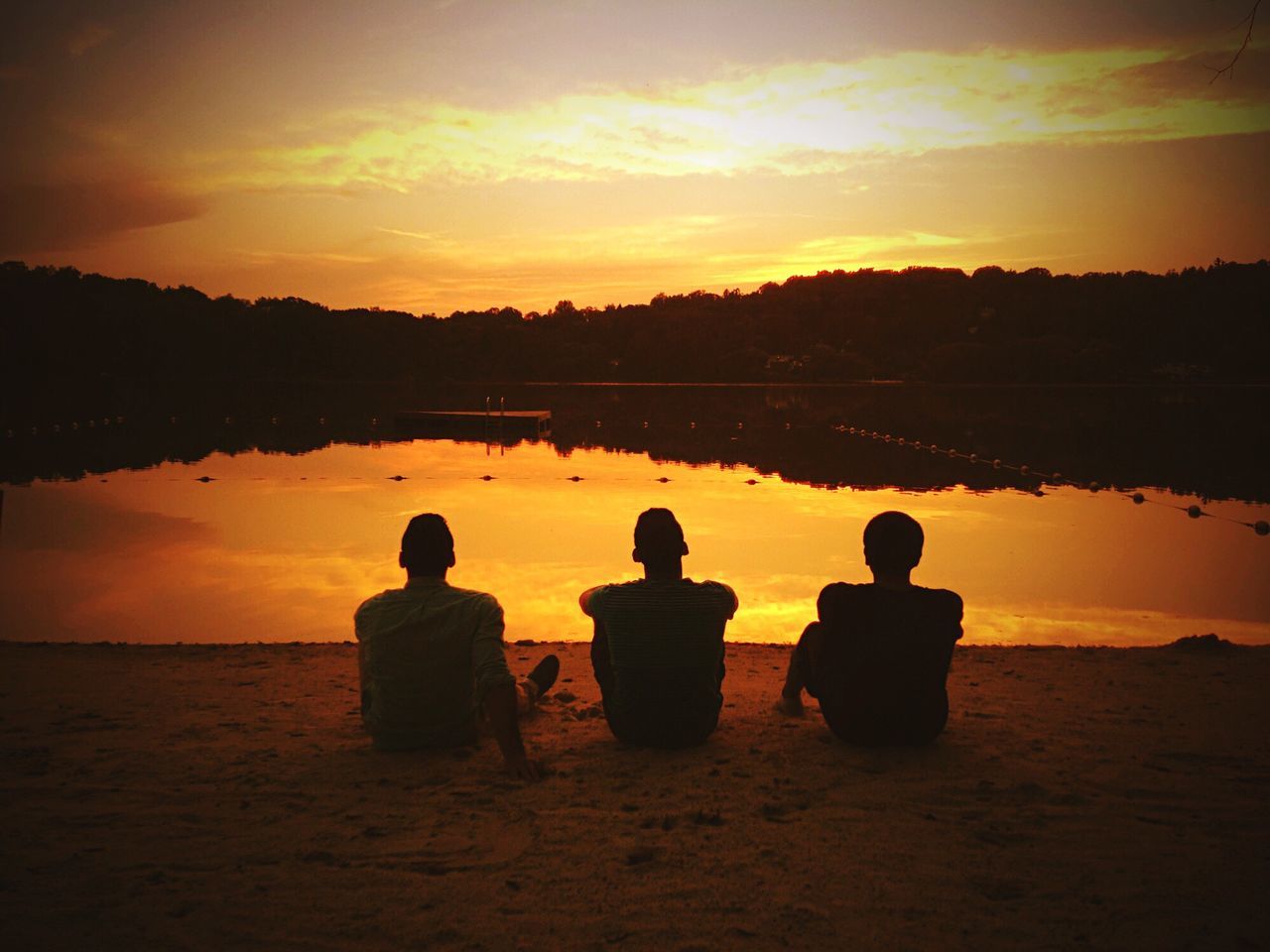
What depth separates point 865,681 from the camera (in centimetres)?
370

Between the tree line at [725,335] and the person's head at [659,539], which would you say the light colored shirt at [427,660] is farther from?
the tree line at [725,335]

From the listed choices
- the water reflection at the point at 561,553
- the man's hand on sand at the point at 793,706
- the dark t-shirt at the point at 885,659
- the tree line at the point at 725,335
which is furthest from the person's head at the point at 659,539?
the tree line at the point at 725,335

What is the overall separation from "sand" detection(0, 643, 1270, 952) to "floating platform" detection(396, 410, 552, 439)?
65.6 ft

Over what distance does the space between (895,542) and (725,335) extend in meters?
70.8

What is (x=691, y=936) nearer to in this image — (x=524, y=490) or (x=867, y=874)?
(x=867, y=874)

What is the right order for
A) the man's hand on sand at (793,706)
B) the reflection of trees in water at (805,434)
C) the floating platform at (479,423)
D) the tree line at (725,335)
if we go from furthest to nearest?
the tree line at (725,335) < the floating platform at (479,423) < the reflection of trees in water at (805,434) < the man's hand on sand at (793,706)

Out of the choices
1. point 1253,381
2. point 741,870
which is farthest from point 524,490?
point 1253,381

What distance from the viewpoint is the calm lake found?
752 centimetres

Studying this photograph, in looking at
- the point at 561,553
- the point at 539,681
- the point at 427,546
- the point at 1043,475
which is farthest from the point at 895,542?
the point at 1043,475

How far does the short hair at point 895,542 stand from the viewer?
3.58 metres

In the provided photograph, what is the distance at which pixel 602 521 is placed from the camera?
11.5 meters

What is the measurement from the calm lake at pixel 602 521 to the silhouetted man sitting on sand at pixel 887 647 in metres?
2.98

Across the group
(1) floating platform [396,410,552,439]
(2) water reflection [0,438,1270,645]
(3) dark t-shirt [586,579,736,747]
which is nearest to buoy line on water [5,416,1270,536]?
(2) water reflection [0,438,1270,645]

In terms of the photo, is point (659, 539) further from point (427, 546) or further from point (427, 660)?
point (427, 660)
